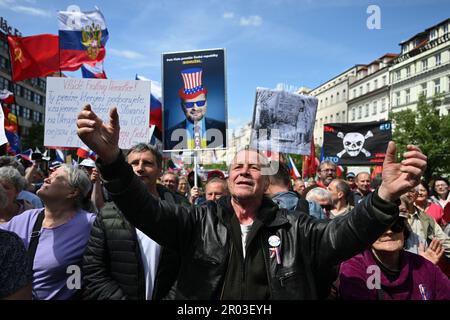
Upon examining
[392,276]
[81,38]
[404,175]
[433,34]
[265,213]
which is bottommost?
[392,276]

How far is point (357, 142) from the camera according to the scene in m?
8.70

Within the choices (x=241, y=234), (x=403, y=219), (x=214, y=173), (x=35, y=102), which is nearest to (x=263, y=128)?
(x=214, y=173)

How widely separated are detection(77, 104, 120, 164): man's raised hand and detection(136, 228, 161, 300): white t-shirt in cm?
84

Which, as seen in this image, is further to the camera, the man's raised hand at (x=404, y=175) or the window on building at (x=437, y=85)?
the window on building at (x=437, y=85)

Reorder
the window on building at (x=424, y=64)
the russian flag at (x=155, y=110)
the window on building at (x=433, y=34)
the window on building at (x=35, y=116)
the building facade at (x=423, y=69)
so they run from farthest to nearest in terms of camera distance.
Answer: the window on building at (x=35, y=116), the window on building at (x=433, y=34), the window on building at (x=424, y=64), the building facade at (x=423, y=69), the russian flag at (x=155, y=110)

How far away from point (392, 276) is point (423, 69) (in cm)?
4872

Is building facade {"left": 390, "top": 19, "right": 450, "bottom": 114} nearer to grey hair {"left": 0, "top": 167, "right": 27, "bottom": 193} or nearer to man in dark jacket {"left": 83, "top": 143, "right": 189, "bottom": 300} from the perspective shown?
grey hair {"left": 0, "top": 167, "right": 27, "bottom": 193}

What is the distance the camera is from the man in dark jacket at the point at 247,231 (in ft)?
6.60

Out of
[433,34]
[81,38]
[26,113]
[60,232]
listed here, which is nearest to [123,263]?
[60,232]

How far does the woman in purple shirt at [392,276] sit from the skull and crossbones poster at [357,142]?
569 cm

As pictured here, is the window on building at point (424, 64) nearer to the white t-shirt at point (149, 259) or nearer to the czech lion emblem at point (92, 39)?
the czech lion emblem at point (92, 39)

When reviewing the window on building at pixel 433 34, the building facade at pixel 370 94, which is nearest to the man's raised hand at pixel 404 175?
the window on building at pixel 433 34

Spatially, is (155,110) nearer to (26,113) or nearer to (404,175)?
(404,175)

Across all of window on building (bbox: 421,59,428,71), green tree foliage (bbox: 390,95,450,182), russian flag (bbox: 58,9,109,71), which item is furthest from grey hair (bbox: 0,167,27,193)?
window on building (bbox: 421,59,428,71)
